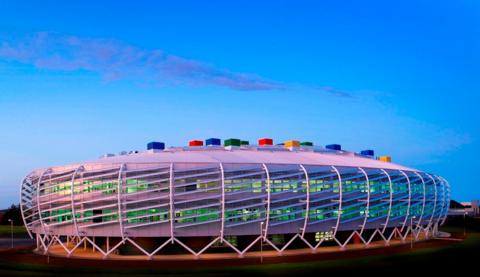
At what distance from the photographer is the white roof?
216 feet

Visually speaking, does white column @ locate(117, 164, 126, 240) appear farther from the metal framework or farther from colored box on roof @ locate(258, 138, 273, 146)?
colored box on roof @ locate(258, 138, 273, 146)

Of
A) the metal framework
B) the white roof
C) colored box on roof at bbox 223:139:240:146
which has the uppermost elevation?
colored box on roof at bbox 223:139:240:146

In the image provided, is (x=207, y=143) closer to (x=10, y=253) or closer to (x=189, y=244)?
(x=189, y=244)

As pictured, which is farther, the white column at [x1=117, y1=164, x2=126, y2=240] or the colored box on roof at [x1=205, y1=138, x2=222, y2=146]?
the colored box on roof at [x1=205, y1=138, x2=222, y2=146]

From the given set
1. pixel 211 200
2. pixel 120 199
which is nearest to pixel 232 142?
pixel 211 200

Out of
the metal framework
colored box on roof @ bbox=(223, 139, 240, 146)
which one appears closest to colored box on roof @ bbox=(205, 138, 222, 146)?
colored box on roof @ bbox=(223, 139, 240, 146)

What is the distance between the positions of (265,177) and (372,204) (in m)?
18.3

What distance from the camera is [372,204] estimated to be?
71500 millimetres

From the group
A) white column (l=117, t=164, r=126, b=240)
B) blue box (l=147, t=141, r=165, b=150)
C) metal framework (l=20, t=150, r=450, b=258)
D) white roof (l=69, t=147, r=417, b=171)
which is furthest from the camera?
blue box (l=147, t=141, r=165, b=150)

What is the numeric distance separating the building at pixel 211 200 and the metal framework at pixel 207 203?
133mm

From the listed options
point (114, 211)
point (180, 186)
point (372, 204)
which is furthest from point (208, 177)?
point (372, 204)

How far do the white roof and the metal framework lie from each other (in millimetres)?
2241

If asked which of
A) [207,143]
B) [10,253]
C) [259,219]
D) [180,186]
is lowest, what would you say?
[10,253]

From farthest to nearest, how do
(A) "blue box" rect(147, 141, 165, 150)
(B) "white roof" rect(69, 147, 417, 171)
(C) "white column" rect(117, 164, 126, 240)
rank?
(A) "blue box" rect(147, 141, 165, 150), (B) "white roof" rect(69, 147, 417, 171), (C) "white column" rect(117, 164, 126, 240)
